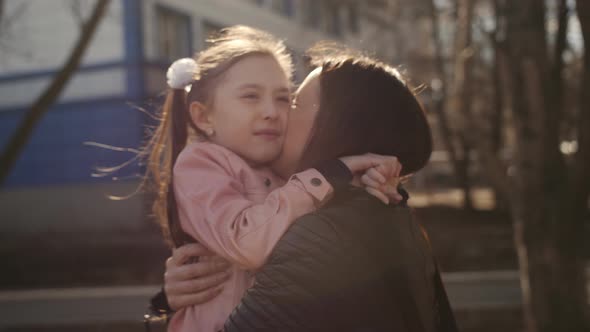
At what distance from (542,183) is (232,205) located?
10.0 feet

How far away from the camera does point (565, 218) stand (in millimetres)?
4320

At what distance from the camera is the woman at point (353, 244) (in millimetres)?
1518

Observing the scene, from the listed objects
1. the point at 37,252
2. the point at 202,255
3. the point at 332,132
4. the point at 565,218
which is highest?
the point at 332,132

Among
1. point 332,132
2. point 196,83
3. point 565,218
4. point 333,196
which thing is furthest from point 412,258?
point 565,218

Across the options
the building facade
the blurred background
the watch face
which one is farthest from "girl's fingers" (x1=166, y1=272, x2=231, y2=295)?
the building facade

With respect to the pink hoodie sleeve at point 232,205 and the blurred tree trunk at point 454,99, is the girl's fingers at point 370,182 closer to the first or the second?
the pink hoodie sleeve at point 232,205

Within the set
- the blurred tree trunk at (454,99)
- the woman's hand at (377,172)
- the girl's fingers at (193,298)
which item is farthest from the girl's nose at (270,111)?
the blurred tree trunk at (454,99)

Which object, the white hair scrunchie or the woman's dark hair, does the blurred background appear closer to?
the white hair scrunchie

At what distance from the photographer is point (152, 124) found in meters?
9.35

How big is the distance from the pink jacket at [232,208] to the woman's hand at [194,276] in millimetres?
28

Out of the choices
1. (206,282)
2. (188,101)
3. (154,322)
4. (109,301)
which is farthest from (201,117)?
(109,301)

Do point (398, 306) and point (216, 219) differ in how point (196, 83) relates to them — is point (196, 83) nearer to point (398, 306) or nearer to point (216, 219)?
point (216, 219)

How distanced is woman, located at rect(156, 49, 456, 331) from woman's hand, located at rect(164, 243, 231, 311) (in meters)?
0.36

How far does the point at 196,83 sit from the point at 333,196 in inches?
31.6
